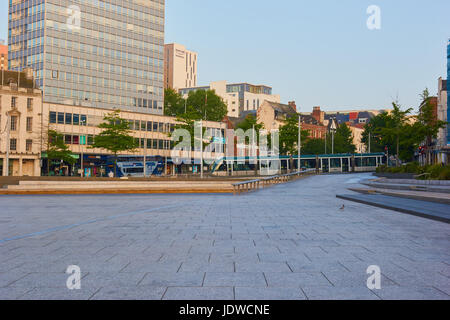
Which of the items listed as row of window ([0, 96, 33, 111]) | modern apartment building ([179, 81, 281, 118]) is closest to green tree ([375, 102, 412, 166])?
row of window ([0, 96, 33, 111])

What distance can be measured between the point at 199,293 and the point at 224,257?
7.06 feet

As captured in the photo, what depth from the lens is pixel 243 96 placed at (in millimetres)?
178750

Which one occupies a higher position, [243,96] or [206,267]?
[243,96]

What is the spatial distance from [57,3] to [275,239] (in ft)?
244

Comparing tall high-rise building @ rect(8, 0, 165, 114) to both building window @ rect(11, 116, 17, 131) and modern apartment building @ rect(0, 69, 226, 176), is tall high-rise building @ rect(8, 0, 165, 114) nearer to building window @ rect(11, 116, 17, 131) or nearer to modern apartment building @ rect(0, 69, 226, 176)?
modern apartment building @ rect(0, 69, 226, 176)

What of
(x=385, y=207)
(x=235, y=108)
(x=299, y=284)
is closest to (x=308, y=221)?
(x=385, y=207)

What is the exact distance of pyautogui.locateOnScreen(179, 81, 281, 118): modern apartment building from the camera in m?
162

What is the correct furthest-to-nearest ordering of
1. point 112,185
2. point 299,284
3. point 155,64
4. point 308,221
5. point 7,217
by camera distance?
point 155,64 → point 112,185 → point 7,217 → point 308,221 → point 299,284

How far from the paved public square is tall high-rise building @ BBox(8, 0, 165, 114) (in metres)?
65.7

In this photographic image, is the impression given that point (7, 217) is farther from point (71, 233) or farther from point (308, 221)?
point (308, 221)

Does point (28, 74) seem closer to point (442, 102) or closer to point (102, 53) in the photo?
point (102, 53)

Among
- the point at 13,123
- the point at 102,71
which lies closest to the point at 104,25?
the point at 102,71

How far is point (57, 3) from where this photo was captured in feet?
237

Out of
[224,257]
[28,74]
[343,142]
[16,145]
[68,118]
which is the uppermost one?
[28,74]
